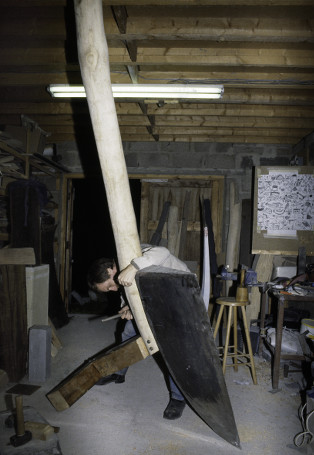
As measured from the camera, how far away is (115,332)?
4.52 meters

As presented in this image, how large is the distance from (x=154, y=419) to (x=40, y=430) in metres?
0.86

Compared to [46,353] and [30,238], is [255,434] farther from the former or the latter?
[30,238]

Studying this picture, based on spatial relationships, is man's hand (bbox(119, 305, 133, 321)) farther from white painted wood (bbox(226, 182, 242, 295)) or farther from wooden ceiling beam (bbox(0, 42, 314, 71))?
white painted wood (bbox(226, 182, 242, 295))

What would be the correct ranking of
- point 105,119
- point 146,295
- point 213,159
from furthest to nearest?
1. point 213,159
2. point 146,295
3. point 105,119

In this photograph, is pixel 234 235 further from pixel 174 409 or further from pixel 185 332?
pixel 185 332

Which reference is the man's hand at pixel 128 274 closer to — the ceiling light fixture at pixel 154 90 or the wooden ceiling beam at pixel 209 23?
the wooden ceiling beam at pixel 209 23

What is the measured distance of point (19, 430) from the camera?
2.01 m

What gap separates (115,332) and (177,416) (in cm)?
221

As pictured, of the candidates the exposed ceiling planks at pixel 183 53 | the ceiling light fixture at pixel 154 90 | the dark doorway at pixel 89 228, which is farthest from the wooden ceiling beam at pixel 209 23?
the dark doorway at pixel 89 228

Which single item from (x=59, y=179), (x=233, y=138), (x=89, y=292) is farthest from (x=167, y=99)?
(x=89, y=292)

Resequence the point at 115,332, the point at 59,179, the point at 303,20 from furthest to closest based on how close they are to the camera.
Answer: the point at 59,179 → the point at 115,332 → the point at 303,20

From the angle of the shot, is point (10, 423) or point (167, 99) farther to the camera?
point (167, 99)

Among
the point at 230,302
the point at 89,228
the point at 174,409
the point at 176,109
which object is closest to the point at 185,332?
the point at 174,409

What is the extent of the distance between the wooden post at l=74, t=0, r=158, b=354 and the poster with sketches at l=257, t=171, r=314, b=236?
3.05 metres
